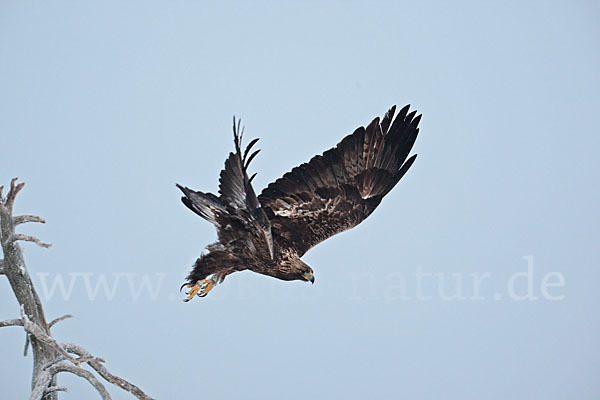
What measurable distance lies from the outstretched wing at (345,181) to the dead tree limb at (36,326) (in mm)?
2613

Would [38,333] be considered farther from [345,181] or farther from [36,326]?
[345,181]

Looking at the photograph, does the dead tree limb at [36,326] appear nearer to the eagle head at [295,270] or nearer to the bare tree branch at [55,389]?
the bare tree branch at [55,389]

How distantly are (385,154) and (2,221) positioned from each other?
4.24m

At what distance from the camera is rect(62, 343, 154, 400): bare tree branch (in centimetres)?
579

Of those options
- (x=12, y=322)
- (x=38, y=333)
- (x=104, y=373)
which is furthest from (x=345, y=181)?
(x=12, y=322)

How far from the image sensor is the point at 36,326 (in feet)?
20.4

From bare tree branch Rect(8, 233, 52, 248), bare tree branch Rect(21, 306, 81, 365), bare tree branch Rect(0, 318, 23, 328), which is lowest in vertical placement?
bare tree branch Rect(21, 306, 81, 365)

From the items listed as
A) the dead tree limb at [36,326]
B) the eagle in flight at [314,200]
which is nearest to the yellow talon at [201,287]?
the eagle in flight at [314,200]

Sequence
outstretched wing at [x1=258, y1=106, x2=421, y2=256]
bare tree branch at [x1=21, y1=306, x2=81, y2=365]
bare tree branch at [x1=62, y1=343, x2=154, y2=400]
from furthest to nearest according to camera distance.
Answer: outstretched wing at [x1=258, y1=106, x2=421, y2=256]
bare tree branch at [x1=21, y1=306, x2=81, y2=365]
bare tree branch at [x1=62, y1=343, x2=154, y2=400]

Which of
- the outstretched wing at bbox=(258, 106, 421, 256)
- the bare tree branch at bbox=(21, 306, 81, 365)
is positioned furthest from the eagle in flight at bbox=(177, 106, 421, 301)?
the bare tree branch at bbox=(21, 306, 81, 365)

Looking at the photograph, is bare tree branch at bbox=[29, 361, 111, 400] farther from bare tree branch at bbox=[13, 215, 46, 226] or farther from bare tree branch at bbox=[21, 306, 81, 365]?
bare tree branch at bbox=[13, 215, 46, 226]

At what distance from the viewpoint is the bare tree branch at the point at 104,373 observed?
5.79 metres

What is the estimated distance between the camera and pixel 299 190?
7.89m

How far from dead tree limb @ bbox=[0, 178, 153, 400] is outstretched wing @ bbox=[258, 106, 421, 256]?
8.57ft
